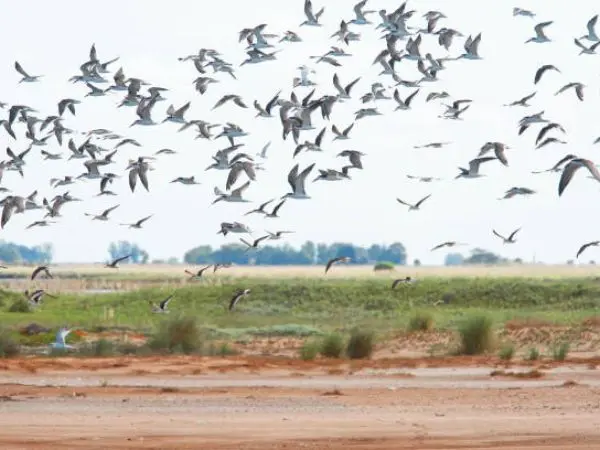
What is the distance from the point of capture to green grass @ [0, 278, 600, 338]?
63.2 m

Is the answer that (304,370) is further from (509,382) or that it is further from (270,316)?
(270,316)

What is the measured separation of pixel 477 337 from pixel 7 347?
41.7 feet

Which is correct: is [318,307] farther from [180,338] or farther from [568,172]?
[568,172]

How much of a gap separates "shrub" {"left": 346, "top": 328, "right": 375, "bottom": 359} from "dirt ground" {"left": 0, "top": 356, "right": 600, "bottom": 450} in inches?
53.4

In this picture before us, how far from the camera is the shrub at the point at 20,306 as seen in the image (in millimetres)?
69250

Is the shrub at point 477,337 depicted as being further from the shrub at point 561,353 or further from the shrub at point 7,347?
the shrub at point 7,347

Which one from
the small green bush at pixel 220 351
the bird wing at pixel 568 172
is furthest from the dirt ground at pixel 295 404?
the bird wing at pixel 568 172

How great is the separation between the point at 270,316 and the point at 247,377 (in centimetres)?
3047

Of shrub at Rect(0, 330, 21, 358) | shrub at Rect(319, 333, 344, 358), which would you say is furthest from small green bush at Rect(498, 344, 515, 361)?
shrub at Rect(0, 330, 21, 358)

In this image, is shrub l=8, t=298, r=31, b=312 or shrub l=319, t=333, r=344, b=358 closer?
shrub l=319, t=333, r=344, b=358

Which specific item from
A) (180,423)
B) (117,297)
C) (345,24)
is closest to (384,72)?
(345,24)

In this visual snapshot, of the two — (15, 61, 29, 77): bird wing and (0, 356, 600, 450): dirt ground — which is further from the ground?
(15, 61, 29, 77): bird wing

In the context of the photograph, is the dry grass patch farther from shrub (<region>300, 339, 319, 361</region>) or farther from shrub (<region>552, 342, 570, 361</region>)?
shrub (<region>300, 339, 319, 361</region>)

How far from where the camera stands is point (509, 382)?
3938cm
